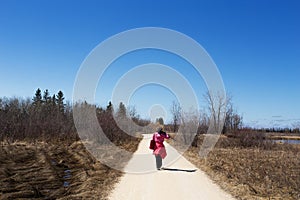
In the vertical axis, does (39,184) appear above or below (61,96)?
below

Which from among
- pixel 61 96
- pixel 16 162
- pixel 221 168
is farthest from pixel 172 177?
pixel 61 96

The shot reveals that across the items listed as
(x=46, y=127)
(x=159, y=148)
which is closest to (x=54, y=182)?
(x=159, y=148)

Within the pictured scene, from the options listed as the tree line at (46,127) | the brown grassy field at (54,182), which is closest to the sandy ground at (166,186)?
the brown grassy field at (54,182)

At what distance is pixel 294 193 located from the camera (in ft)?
27.4

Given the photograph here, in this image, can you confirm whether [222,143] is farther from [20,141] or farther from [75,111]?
[20,141]

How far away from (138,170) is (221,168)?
358cm

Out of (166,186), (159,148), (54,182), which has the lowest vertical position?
(54,182)

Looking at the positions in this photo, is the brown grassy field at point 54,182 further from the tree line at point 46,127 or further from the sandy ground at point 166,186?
the tree line at point 46,127

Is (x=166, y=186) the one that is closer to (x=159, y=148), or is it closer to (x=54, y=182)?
(x=159, y=148)

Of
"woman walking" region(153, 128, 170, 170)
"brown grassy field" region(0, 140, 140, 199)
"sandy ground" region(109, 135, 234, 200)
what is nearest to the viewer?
"sandy ground" region(109, 135, 234, 200)

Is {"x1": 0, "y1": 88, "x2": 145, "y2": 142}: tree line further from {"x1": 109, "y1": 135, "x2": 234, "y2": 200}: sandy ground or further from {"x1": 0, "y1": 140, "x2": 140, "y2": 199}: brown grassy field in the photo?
{"x1": 109, "y1": 135, "x2": 234, "y2": 200}: sandy ground

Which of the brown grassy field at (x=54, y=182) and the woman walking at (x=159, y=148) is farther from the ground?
the woman walking at (x=159, y=148)

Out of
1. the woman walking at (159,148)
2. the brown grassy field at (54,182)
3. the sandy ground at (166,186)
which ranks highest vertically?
the woman walking at (159,148)

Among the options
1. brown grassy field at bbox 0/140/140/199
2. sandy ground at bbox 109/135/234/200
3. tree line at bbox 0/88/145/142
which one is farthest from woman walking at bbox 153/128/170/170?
tree line at bbox 0/88/145/142
